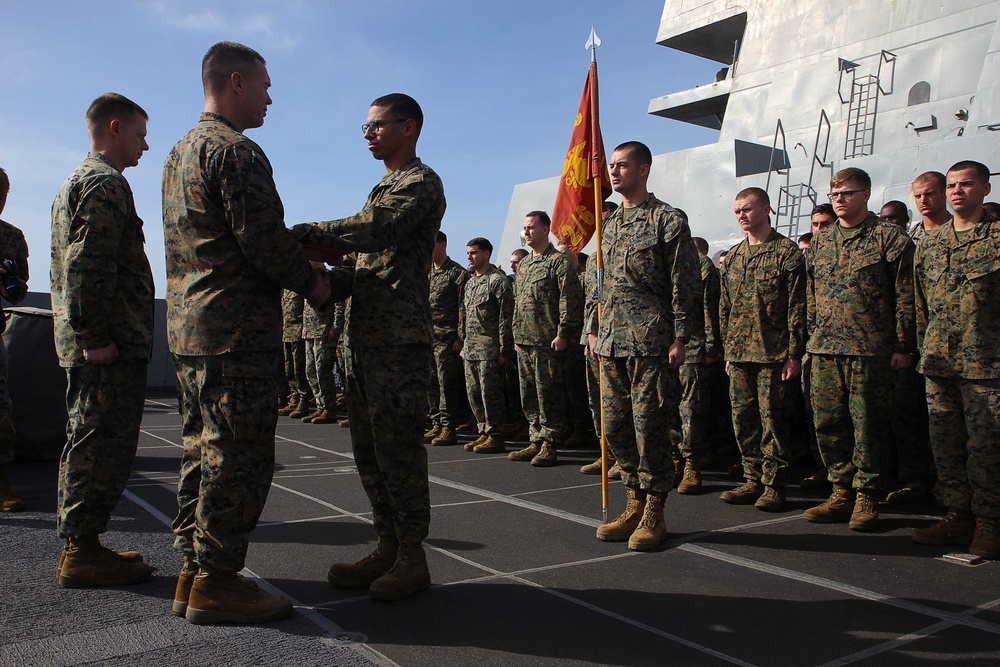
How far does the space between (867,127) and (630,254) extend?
295 inches

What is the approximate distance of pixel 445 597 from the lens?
2826 millimetres

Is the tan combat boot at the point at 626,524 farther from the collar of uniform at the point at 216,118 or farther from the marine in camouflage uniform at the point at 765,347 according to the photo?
the collar of uniform at the point at 216,118

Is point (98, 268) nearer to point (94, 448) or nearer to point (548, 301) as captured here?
point (94, 448)

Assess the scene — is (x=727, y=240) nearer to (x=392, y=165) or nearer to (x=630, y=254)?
(x=630, y=254)

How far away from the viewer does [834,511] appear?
4074mm

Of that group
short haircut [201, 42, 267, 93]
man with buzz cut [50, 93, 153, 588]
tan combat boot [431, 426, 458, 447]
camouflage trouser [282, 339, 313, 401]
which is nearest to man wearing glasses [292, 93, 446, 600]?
short haircut [201, 42, 267, 93]

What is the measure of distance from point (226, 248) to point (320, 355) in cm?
622

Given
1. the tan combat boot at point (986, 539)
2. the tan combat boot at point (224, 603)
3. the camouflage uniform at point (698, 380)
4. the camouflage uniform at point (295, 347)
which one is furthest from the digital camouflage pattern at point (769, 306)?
the camouflage uniform at point (295, 347)

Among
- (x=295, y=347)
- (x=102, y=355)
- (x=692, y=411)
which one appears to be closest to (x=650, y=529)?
(x=692, y=411)

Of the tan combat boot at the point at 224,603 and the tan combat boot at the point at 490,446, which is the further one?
the tan combat boot at the point at 490,446

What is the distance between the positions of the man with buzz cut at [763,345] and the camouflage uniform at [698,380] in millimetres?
463

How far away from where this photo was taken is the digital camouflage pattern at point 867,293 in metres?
3.96

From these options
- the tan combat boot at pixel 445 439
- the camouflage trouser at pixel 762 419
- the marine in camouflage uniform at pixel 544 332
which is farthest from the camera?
the tan combat boot at pixel 445 439

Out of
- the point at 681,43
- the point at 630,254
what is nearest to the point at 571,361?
the point at 630,254
